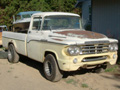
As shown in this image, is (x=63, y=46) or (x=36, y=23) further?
(x=36, y=23)

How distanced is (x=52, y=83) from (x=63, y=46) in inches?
47.3

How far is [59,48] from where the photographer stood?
5.10 meters

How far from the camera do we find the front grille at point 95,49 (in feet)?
16.9

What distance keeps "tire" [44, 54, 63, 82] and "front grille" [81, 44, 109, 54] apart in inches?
33.6

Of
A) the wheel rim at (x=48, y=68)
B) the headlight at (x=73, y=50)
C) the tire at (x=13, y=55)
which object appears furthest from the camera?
the tire at (x=13, y=55)

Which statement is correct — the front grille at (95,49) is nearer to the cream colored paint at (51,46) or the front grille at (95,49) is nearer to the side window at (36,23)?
the cream colored paint at (51,46)

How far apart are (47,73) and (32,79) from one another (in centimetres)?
51

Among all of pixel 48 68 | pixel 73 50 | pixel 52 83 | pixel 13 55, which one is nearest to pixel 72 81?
pixel 52 83

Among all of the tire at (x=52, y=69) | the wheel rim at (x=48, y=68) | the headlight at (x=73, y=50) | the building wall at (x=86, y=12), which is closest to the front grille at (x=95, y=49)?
the headlight at (x=73, y=50)

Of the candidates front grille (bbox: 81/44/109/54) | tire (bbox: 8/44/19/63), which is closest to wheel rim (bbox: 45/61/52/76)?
front grille (bbox: 81/44/109/54)

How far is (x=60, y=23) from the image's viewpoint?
6.55 m

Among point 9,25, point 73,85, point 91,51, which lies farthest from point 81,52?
point 9,25

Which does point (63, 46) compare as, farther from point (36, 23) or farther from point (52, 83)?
point (36, 23)

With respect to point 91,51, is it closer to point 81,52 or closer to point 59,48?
point 81,52
